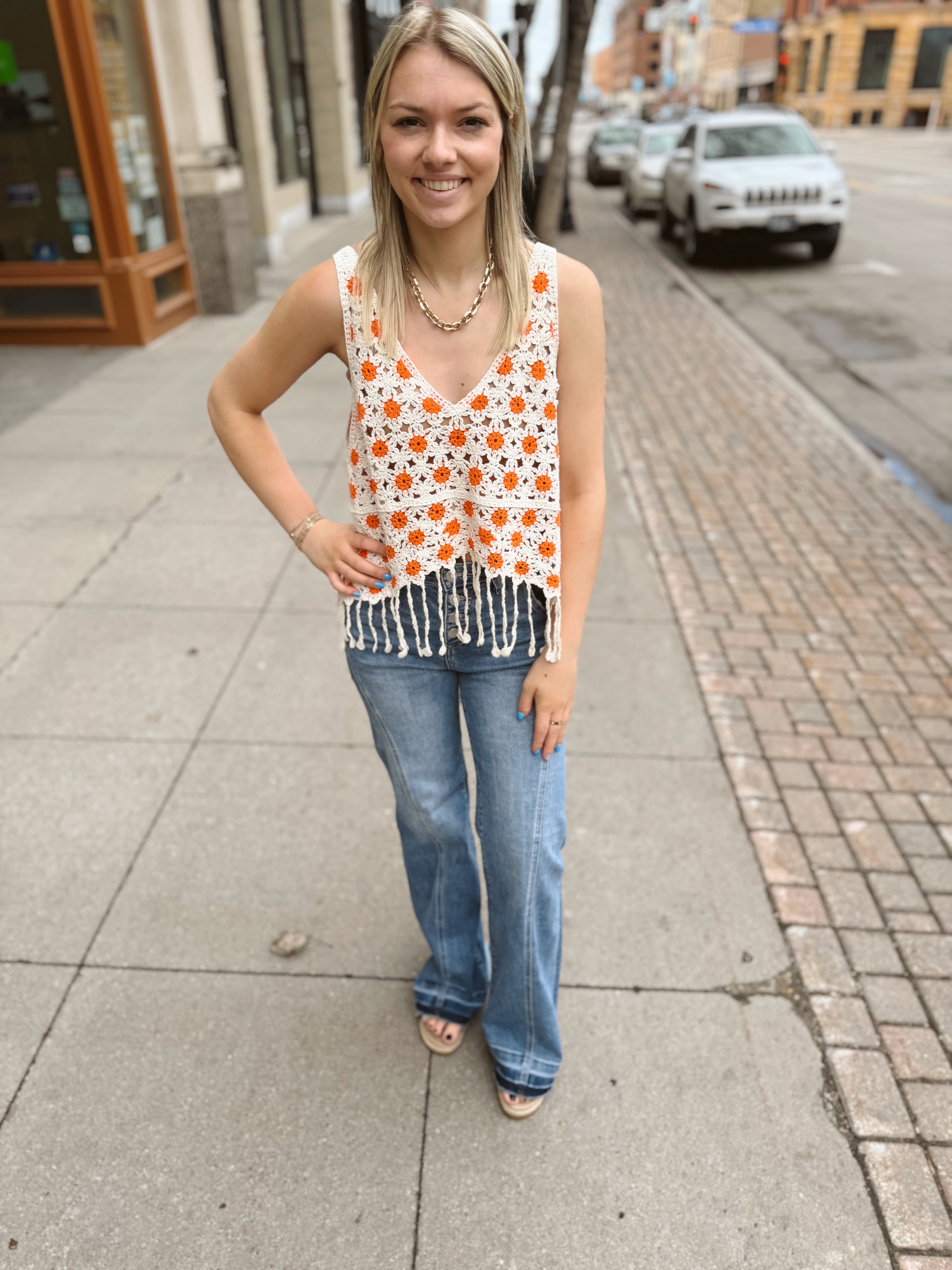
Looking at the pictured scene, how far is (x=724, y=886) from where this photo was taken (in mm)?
2904

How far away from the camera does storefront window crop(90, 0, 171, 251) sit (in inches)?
329

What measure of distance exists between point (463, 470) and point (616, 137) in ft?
98.4

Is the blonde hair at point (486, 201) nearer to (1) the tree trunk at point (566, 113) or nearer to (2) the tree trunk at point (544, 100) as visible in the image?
(1) the tree trunk at point (566, 113)

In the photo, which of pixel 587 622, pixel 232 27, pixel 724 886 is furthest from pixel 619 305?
pixel 724 886

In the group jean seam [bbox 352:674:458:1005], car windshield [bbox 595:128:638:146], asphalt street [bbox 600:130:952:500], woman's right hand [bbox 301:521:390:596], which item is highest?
woman's right hand [bbox 301:521:390:596]

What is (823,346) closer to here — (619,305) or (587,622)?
(619,305)

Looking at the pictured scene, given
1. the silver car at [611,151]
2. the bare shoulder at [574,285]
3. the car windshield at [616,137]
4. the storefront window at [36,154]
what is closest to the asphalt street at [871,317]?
the bare shoulder at [574,285]

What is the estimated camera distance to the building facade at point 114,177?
808 centimetres

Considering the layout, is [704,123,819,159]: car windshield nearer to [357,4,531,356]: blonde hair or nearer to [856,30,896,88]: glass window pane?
[357,4,531,356]: blonde hair

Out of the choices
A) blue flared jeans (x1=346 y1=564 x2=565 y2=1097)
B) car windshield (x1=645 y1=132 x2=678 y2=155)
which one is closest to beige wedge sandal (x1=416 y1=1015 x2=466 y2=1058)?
blue flared jeans (x1=346 y1=564 x2=565 y2=1097)

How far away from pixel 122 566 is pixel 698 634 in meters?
2.88

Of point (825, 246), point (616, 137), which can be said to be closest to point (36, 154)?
point (825, 246)

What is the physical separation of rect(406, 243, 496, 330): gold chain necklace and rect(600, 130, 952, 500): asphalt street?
5.42m

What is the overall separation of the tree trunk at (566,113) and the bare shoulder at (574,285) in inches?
450
